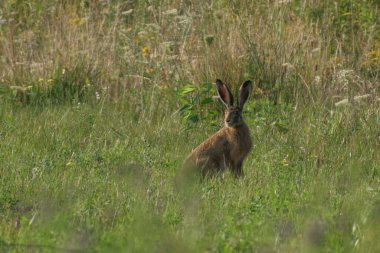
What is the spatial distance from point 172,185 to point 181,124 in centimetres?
220

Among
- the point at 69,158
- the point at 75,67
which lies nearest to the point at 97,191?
the point at 69,158

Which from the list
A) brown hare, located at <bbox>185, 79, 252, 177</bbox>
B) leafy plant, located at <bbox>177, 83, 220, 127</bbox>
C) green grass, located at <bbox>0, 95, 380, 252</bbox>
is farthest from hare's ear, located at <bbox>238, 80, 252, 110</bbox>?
leafy plant, located at <bbox>177, 83, 220, 127</bbox>

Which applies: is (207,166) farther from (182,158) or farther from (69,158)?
(69,158)

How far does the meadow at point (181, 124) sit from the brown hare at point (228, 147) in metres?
0.19

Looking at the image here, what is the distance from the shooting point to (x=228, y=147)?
23.8ft

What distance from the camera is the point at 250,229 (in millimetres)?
4938

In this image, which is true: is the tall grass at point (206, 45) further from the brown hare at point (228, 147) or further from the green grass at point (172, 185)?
the brown hare at point (228, 147)

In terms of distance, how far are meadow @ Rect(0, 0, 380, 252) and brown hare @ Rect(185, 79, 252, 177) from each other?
19 centimetres

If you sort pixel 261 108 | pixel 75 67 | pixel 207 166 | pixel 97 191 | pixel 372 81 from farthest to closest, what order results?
pixel 75 67, pixel 372 81, pixel 261 108, pixel 207 166, pixel 97 191

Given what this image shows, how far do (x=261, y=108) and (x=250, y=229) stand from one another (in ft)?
12.0

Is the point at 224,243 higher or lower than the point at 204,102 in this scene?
higher

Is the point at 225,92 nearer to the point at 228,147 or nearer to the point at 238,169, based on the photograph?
the point at 228,147

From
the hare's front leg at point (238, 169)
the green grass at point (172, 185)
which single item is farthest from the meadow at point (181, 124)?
the hare's front leg at point (238, 169)

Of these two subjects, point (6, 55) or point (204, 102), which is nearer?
point (204, 102)
